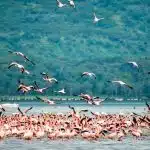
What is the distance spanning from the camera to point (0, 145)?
5909 centimetres

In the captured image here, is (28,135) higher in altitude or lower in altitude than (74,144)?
higher

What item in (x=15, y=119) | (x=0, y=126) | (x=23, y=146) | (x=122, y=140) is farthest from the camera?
(x=15, y=119)

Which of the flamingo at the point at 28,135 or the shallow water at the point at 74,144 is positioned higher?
the flamingo at the point at 28,135

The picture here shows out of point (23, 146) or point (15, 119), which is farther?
point (15, 119)

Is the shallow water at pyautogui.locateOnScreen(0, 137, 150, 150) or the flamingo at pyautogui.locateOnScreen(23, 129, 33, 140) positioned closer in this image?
the shallow water at pyautogui.locateOnScreen(0, 137, 150, 150)

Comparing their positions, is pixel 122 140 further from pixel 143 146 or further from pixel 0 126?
pixel 0 126

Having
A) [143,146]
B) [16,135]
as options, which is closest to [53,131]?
[16,135]

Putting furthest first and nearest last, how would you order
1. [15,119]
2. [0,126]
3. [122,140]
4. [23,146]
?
[15,119] < [0,126] < [122,140] < [23,146]

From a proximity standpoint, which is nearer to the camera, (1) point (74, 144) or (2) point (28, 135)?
(1) point (74, 144)

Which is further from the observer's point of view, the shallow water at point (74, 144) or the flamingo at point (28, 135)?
the flamingo at point (28, 135)

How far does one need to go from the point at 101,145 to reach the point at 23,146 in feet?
25.2

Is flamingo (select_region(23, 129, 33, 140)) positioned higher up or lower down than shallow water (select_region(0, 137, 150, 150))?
higher up

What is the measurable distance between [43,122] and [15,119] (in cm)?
557

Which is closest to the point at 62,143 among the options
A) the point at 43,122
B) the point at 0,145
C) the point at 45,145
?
the point at 45,145
